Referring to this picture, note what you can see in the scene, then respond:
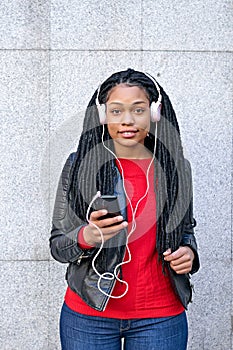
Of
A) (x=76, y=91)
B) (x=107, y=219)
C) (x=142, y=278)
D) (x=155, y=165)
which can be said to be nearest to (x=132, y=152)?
(x=155, y=165)

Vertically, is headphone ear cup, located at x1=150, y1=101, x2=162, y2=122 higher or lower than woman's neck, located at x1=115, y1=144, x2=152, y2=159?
higher

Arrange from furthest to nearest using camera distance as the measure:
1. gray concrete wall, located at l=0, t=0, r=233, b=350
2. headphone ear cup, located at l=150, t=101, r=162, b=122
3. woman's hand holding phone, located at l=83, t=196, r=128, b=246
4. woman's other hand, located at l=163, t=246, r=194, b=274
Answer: gray concrete wall, located at l=0, t=0, r=233, b=350, headphone ear cup, located at l=150, t=101, r=162, b=122, woman's other hand, located at l=163, t=246, r=194, b=274, woman's hand holding phone, located at l=83, t=196, r=128, b=246

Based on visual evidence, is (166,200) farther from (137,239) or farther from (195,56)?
(195,56)

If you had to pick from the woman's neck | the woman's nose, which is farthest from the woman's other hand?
the woman's nose

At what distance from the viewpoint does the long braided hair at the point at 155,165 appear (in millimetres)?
2602

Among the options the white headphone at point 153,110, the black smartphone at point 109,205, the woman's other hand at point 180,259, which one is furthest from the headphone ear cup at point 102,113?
the woman's other hand at point 180,259

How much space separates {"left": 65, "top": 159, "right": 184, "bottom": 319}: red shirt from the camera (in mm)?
2514

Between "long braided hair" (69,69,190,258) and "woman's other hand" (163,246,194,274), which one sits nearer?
"woman's other hand" (163,246,194,274)

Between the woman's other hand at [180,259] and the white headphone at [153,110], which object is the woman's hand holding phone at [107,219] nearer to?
the woman's other hand at [180,259]

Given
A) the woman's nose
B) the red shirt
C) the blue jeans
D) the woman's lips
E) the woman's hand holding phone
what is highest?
the woman's nose

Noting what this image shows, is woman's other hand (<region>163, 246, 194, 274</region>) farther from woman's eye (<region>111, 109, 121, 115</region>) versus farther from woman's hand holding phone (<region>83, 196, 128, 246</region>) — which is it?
woman's eye (<region>111, 109, 121, 115</region>)

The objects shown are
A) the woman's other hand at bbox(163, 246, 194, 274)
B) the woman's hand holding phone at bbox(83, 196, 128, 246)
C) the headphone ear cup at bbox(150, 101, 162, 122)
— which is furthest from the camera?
the headphone ear cup at bbox(150, 101, 162, 122)

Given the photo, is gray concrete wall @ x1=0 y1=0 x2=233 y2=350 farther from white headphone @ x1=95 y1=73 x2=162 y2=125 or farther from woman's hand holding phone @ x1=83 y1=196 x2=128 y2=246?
woman's hand holding phone @ x1=83 y1=196 x2=128 y2=246

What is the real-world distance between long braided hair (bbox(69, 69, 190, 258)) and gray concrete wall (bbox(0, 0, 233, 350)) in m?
1.25
